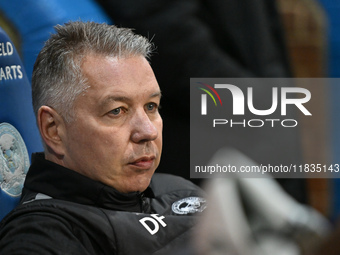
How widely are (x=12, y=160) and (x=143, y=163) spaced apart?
40cm

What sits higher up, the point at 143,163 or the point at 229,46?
the point at 229,46

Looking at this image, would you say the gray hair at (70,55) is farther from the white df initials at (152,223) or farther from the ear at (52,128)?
the white df initials at (152,223)

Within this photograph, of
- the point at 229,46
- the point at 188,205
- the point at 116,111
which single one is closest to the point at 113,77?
the point at 116,111

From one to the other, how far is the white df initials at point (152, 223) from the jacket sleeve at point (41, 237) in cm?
18

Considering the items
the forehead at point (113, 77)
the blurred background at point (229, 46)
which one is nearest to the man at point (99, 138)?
the forehead at point (113, 77)

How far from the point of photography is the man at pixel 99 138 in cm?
174

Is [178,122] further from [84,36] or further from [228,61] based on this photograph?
[84,36]

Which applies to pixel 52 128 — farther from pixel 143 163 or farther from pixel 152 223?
pixel 152 223

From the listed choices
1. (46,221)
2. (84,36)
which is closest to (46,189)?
(46,221)

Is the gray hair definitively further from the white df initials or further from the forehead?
the white df initials

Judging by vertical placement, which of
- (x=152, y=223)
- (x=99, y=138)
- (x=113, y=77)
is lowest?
(x=152, y=223)

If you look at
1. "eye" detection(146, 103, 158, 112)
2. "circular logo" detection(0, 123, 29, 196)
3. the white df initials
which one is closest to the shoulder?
the white df initials

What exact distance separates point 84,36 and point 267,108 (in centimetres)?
104

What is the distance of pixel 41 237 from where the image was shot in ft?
5.17
